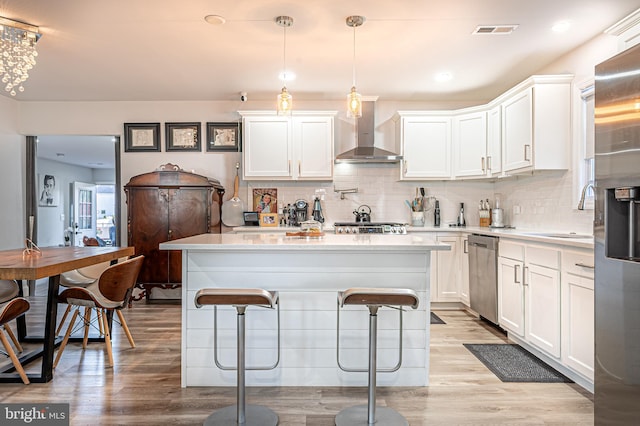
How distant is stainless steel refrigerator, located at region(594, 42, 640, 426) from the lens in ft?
5.65

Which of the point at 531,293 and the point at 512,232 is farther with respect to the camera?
the point at 512,232

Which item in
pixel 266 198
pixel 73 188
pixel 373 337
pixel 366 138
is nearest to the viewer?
pixel 373 337

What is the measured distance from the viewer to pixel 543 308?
118 inches

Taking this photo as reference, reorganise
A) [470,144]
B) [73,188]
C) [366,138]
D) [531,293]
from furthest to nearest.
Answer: [73,188] < [366,138] < [470,144] < [531,293]

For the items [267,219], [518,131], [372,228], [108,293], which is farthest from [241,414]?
[518,131]

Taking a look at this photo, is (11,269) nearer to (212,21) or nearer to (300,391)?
(300,391)

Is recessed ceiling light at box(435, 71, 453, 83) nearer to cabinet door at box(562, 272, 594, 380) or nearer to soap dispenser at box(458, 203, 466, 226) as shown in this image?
soap dispenser at box(458, 203, 466, 226)

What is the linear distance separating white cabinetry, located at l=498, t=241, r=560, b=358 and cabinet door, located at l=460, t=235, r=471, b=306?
30.0 inches

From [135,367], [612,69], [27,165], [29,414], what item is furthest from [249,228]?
[612,69]

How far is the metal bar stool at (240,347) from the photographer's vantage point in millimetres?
2006

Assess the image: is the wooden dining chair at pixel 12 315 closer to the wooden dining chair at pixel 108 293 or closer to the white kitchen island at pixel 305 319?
the wooden dining chair at pixel 108 293

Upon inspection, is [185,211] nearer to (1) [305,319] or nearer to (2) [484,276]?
(1) [305,319]

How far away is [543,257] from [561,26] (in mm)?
1882

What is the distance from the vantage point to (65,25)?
10.5 ft
